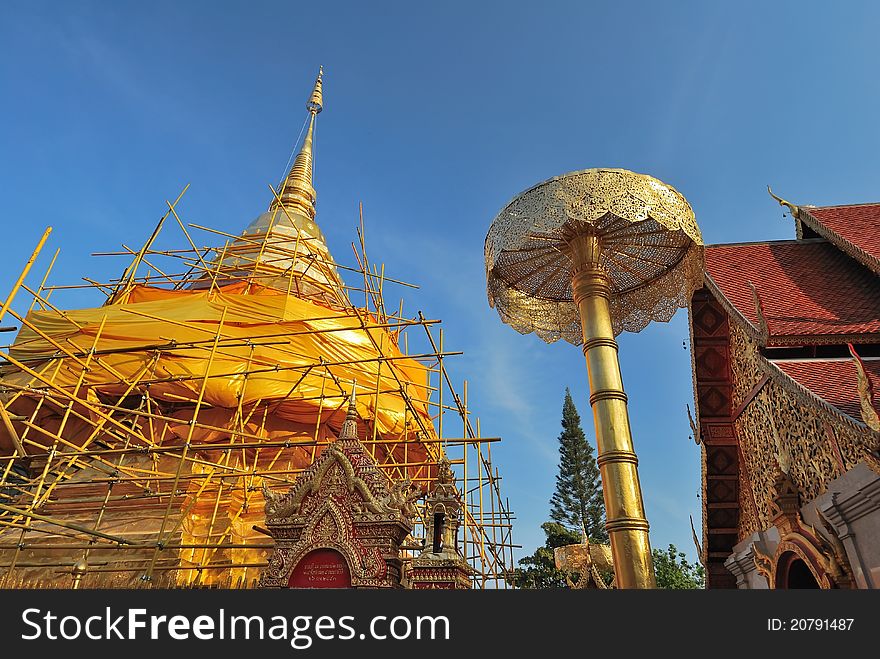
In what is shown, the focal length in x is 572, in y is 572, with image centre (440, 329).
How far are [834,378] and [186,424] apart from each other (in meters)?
8.15

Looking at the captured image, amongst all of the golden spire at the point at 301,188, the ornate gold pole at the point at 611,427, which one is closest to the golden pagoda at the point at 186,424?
the ornate gold pole at the point at 611,427

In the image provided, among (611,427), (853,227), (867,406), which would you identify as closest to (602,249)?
(611,427)

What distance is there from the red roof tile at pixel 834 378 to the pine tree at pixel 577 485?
2422 cm

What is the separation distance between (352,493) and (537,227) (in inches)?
111

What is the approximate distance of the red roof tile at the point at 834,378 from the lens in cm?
383

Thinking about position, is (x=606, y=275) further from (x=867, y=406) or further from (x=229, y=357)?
(x=229, y=357)

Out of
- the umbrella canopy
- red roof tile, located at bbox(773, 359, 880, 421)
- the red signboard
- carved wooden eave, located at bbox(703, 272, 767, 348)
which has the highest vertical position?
the umbrella canopy

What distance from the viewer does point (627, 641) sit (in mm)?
2326

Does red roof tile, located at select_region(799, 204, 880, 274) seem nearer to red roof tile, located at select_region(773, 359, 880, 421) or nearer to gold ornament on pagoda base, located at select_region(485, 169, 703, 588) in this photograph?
red roof tile, located at select_region(773, 359, 880, 421)

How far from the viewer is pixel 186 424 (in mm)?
8656

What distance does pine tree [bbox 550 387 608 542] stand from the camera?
92.7ft

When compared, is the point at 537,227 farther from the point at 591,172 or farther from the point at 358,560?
the point at 358,560

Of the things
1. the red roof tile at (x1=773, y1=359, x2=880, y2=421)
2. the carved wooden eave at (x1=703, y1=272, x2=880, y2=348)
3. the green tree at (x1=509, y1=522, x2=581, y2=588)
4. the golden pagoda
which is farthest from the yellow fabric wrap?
the green tree at (x1=509, y1=522, x2=581, y2=588)

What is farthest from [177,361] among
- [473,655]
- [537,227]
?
[473,655]
